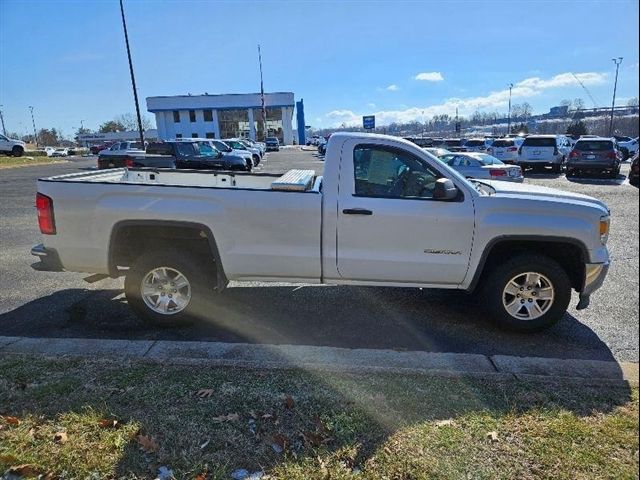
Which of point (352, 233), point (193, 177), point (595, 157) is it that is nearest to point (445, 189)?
point (352, 233)

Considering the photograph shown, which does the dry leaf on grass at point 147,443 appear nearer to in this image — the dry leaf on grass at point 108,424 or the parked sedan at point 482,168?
the dry leaf on grass at point 108,424

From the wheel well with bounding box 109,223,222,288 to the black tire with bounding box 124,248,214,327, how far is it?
0.26 feet

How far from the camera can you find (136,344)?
383 centimetres

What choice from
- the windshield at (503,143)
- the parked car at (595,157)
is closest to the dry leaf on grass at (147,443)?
the parked car at (595,157)

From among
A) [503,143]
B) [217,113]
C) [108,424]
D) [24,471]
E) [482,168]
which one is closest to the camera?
[24,471]

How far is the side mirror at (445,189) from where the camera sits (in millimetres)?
3854

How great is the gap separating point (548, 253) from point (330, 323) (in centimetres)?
235

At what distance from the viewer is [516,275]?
4066 millimetres

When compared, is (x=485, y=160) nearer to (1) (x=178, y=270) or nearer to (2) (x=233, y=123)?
(1) (x=178, y=270)

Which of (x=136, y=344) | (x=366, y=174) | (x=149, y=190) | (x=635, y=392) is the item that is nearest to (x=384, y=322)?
(x=366, y=174)

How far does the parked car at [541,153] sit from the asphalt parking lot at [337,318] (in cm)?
1675

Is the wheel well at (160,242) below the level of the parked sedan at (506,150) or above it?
below

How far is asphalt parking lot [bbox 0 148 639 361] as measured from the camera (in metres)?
4.03

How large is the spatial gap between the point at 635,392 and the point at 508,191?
2.00m
